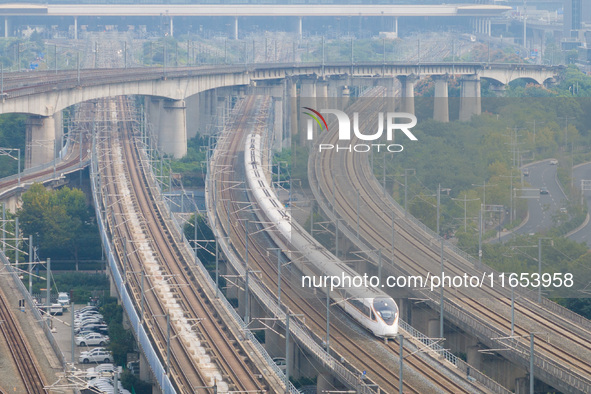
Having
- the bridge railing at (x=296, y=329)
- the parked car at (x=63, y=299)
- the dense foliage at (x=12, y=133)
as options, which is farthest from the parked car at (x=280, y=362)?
the dense foliage at (x=12, y=133)

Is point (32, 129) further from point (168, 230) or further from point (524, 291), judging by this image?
point (524, 291)

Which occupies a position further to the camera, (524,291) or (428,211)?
(428,211)

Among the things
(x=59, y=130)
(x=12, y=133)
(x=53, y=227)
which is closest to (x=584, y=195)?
(x=53, y=227)

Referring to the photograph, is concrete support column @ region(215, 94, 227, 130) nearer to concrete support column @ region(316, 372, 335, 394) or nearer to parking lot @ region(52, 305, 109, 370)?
parking lot @ region(52, 305, 109, 370)

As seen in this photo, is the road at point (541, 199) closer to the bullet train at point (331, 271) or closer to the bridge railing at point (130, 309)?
the bullet train at point (331, 271)

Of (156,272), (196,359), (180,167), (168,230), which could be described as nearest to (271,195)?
(168,230)

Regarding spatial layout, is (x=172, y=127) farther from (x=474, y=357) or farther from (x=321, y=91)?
(x=474, y=357)
